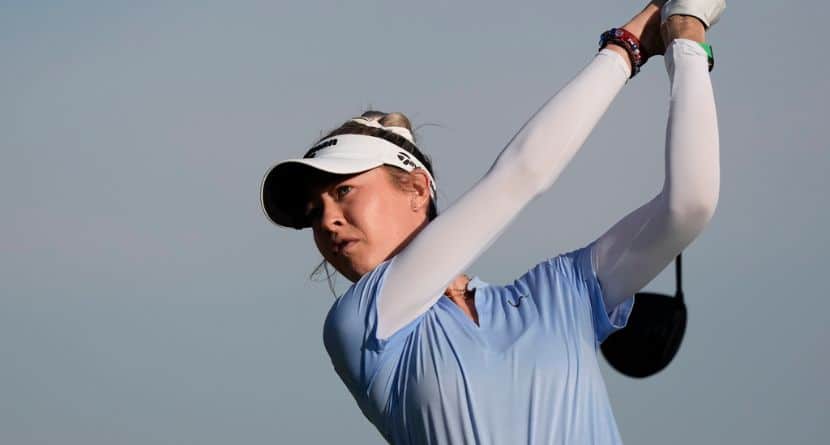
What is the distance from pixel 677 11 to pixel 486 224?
101 cm

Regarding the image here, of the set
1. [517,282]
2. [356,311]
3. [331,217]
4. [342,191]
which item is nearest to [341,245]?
[331,217]

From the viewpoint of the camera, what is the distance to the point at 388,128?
239 inches

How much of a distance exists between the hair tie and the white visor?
0.18 meters

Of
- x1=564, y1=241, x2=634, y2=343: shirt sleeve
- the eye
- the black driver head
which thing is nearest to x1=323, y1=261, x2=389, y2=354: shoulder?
the eye

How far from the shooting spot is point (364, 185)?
556 cm

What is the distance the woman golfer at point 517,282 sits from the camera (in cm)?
486

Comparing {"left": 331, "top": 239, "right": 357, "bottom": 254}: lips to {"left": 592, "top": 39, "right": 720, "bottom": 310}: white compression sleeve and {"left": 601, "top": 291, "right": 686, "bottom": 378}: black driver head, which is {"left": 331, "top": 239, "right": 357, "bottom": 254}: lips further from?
{"left": 601, "top": 291, "right": 686, "bottom": 378}: black driver head

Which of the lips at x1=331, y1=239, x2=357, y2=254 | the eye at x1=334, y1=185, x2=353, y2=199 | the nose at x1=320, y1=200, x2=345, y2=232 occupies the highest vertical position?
the eye at x1=334, y1=185, x2=353, y2=199

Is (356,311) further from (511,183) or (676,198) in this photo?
(676,198)

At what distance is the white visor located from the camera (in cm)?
554

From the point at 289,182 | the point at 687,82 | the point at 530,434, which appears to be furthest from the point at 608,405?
the point at 289,182

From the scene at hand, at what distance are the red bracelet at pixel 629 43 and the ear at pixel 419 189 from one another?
3.21 feet

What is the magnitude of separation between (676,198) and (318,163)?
4.41 feet

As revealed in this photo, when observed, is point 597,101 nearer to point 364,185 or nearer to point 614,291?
point 614,291
